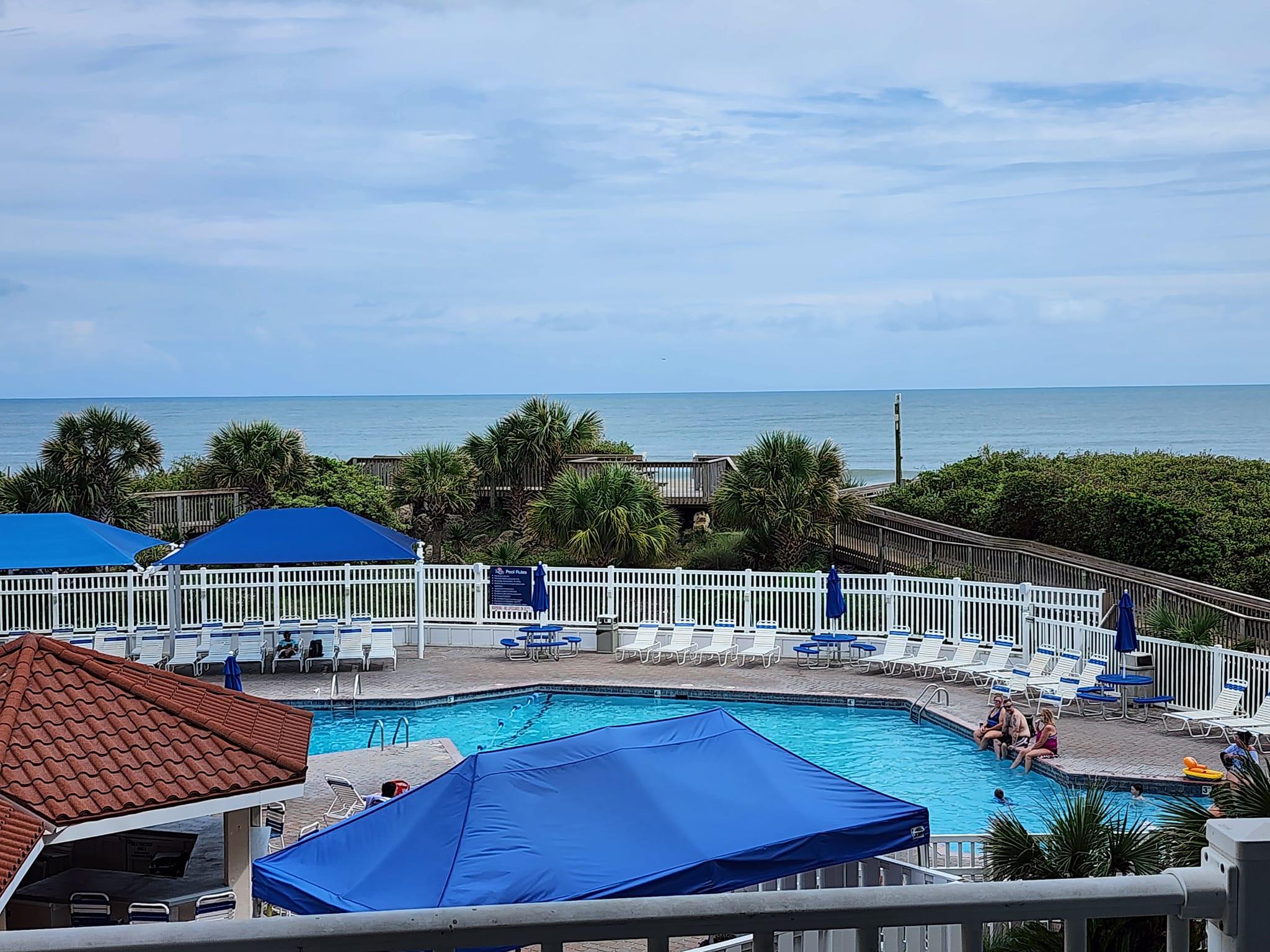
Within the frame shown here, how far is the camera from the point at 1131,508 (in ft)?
73.8

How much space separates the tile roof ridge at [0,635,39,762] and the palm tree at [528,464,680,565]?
49.0ft

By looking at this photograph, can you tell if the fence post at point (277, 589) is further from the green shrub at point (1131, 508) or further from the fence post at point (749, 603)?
the green shrub at point (1131, 508)

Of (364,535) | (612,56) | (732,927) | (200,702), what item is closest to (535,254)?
(612,56)

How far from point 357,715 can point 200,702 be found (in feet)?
32.8

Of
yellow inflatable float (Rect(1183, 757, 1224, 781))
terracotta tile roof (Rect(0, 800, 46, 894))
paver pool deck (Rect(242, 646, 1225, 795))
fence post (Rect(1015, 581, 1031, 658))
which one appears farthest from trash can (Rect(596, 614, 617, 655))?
terracotta tile roof (Rect(0, 800, 46, 894))

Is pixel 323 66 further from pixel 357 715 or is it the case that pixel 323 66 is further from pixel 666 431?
pixel 666 431

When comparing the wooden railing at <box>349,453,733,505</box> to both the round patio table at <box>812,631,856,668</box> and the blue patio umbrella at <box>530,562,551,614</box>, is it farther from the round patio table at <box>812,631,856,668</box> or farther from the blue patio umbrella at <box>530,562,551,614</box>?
the round patio table at <box>812,631,856,668</box>

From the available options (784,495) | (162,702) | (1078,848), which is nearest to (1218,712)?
(784,495)

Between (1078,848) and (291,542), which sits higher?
(291,542)

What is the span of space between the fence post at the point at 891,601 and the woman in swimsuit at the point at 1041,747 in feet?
18.9

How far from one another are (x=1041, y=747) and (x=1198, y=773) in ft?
5.63

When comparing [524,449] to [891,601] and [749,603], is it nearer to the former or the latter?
[749,603]

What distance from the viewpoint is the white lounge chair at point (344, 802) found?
481 inches

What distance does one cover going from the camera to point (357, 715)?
18.0m
